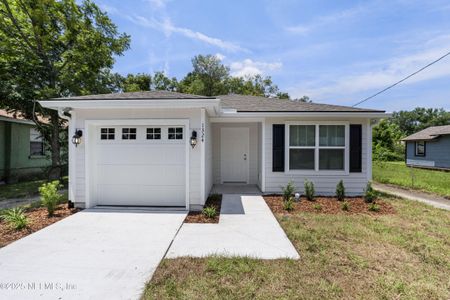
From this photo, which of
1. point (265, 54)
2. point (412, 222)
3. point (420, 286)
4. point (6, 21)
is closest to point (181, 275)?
point (420, 286)

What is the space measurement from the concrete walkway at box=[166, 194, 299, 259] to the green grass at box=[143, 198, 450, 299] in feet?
0.69

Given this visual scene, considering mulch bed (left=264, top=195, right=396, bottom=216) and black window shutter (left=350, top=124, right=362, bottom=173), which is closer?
mulch bed (left=264, top=195, right=396, bottom=216)

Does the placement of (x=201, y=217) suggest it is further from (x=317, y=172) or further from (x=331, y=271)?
(x=317, y=172)

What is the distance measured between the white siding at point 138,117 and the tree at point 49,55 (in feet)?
17.9

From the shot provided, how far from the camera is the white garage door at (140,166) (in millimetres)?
6234

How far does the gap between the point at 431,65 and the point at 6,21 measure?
57.6 ft

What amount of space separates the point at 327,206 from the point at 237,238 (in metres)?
3.43

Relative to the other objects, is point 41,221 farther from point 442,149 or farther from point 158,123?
point 442,149

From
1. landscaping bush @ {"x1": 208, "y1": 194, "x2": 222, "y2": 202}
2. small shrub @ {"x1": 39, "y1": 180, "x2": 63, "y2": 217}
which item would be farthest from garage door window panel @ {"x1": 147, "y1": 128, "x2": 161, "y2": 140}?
small shrub @ {"x1": 39, "y1": 180, "x2": 63, "y2": 217}

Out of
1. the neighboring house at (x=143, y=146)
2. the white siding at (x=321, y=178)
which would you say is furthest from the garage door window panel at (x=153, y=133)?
the white siding at (x=321, y=178)

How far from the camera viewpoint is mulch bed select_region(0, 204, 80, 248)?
4.26 m

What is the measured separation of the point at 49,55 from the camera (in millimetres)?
11352

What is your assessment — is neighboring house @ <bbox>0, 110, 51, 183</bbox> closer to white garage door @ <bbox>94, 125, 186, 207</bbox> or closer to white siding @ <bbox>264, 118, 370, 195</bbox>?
white garage door @ <bbox>94, 125, 186, 207</bbox>

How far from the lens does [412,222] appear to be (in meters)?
5.36
